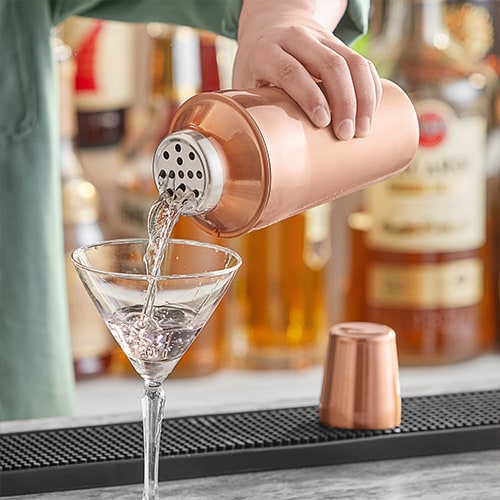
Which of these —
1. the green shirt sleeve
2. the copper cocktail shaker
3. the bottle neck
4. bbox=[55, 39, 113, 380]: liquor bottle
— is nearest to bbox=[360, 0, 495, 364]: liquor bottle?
the bottle neck

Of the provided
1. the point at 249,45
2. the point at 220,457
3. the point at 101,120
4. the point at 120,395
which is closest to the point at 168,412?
the point at 220,457

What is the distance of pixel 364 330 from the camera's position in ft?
2.50

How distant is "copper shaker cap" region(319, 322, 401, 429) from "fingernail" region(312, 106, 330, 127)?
0.56ft

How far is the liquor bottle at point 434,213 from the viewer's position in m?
1.27

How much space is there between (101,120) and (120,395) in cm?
31

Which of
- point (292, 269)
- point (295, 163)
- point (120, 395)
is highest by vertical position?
point (295, 163)

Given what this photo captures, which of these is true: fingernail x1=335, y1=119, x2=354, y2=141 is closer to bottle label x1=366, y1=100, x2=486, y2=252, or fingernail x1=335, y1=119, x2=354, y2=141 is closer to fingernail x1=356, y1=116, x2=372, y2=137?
fingernail x1=356, y1=116, x2=372, y2=137

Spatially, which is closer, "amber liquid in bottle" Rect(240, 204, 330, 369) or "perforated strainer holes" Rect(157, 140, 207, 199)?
"perforated strainer holes" Rect(157, 140, 207, 199)

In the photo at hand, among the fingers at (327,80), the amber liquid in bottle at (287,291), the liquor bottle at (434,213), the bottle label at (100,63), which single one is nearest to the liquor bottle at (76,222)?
the bottle label at (100,63)

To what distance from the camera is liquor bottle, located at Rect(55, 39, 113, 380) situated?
1.22m

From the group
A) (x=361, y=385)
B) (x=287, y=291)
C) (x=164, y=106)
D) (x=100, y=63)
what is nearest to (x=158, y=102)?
(x=164, y=106)

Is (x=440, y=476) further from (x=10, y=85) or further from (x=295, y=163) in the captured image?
(x=10, y=85)

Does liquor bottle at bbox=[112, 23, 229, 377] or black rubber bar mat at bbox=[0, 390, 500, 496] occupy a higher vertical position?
liquor bottle at bbox=[112, 23, 229, 377]

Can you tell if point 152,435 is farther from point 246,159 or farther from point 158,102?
point 158,102
